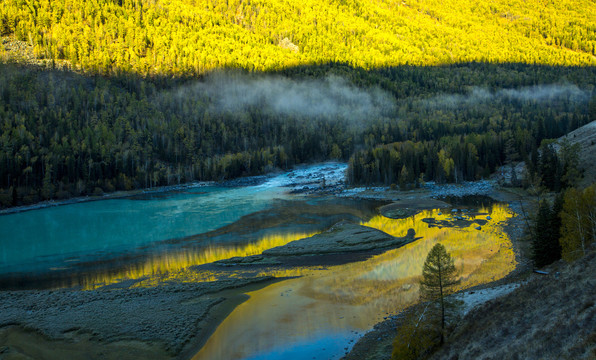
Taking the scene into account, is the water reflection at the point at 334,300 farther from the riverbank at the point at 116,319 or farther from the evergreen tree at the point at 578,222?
the evergreen tree at the point at 578,222

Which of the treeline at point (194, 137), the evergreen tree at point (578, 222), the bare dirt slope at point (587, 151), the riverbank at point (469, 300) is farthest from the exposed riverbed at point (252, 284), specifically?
the treeline at point (194, 137)

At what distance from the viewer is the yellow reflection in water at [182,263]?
35094 millimetres

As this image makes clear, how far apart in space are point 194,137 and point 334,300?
144802mm

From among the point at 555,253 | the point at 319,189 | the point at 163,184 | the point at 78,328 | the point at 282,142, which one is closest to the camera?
the point at 78,328

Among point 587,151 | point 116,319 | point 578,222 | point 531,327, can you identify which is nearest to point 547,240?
point 578,222

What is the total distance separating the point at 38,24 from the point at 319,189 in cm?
18963

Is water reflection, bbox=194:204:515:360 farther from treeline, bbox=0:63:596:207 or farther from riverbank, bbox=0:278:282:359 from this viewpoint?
treeline, bbox=0:63:596:207

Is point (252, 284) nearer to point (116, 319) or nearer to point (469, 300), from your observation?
point (116, 319)

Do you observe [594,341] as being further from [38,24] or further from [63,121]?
[38,24]

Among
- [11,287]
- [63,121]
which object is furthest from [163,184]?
[11,287]

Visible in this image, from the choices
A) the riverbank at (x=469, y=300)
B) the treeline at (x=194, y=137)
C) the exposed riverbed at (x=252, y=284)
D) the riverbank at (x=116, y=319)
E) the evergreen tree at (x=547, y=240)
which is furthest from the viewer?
the treeline at (x=194, y=137)

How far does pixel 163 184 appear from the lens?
404ft

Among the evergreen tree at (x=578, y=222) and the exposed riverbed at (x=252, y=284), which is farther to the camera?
the evergreen tree at (x=578, y=222)

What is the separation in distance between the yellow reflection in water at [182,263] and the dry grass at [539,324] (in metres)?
23.7
